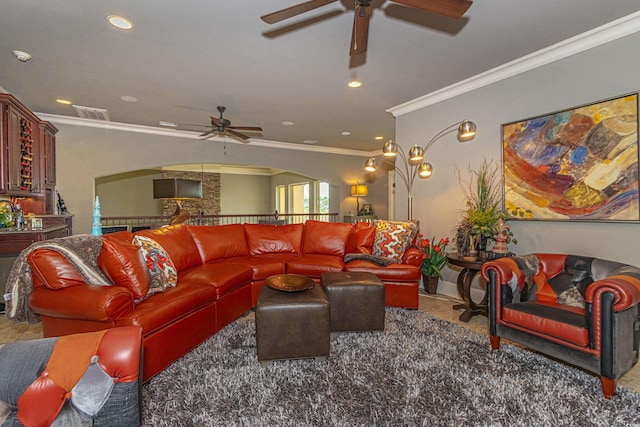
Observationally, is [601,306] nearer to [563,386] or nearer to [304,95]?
[563,386]

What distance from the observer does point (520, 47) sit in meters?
3.03

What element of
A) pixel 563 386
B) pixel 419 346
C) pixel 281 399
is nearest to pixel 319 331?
pixel 281 399

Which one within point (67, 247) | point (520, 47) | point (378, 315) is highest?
point (520, 47)

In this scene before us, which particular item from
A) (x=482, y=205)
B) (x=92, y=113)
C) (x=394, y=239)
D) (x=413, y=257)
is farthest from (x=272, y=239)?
(x=92, y=113)

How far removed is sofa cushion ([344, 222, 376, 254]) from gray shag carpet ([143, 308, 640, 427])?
1.55 metres

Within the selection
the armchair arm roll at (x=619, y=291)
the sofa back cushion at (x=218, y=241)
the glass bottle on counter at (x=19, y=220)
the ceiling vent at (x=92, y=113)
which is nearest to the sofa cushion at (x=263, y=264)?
the sofa back cushion at (x=218, y=241)

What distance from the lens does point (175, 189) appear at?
6.77 m

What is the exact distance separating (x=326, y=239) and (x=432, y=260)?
143 centimetres

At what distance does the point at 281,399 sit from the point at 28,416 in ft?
4.11

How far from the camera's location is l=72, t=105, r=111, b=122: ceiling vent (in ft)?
15.8

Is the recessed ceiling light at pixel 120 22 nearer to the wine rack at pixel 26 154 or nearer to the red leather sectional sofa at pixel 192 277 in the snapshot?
the red leather sectional sofa at pixel 192 277

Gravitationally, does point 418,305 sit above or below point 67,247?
below

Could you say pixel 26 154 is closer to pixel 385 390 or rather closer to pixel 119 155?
pixel 119 155

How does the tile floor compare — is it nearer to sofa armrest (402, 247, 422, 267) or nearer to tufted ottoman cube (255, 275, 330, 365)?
sofa armrest (402, 247, 422, 267)
